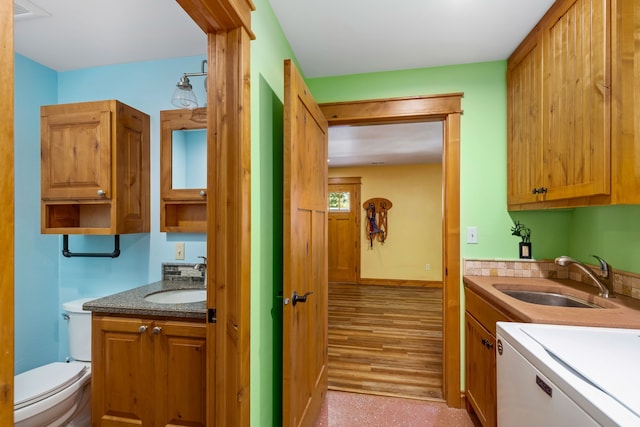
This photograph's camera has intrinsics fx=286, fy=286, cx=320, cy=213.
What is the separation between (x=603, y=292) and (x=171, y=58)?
2.94 metres

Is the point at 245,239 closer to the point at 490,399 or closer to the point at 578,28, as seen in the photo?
the point at 490,399

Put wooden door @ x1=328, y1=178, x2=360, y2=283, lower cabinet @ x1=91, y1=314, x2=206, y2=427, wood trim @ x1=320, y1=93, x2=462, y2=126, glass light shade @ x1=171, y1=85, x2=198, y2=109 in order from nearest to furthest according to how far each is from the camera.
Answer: lower cabinet @ x1=91, y1=314, x2=206, y2=427, glass light shade @ x1=171, y1=85, x2=198, y2=109, wood trim @ x1=320, y1=93, x2=462, y2=126, wooden door @ x1=328, y1=178, x2=360, y2=283

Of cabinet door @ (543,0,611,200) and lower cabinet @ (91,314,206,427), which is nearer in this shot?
cabinet door @ (543,0,611,200)

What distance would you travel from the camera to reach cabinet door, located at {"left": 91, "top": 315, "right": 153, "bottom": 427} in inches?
57.2

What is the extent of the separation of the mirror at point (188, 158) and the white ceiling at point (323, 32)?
555 millimetres

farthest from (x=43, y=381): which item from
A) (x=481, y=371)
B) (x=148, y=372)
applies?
(x=481, y=371)

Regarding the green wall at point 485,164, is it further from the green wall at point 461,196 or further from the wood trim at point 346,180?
the wood trim at point 346,180

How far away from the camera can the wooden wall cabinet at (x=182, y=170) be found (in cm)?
195

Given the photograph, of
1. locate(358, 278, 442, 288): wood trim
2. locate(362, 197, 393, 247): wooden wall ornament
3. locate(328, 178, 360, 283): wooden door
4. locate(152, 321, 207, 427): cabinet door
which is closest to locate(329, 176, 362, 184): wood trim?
locate(328, 178, 360, 283): wooden door

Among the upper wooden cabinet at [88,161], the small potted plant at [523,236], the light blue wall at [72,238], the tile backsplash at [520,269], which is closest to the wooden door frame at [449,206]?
the tile backsplash at [520,269]

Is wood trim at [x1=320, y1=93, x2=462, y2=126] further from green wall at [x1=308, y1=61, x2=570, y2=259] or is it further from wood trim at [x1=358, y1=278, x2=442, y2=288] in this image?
wood trim at [x1=358, y1=278, x2=442, y2=288]

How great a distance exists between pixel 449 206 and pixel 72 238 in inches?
109

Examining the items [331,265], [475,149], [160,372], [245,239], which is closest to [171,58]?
[245,239]

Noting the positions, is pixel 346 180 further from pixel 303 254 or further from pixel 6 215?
pixel 6 215
